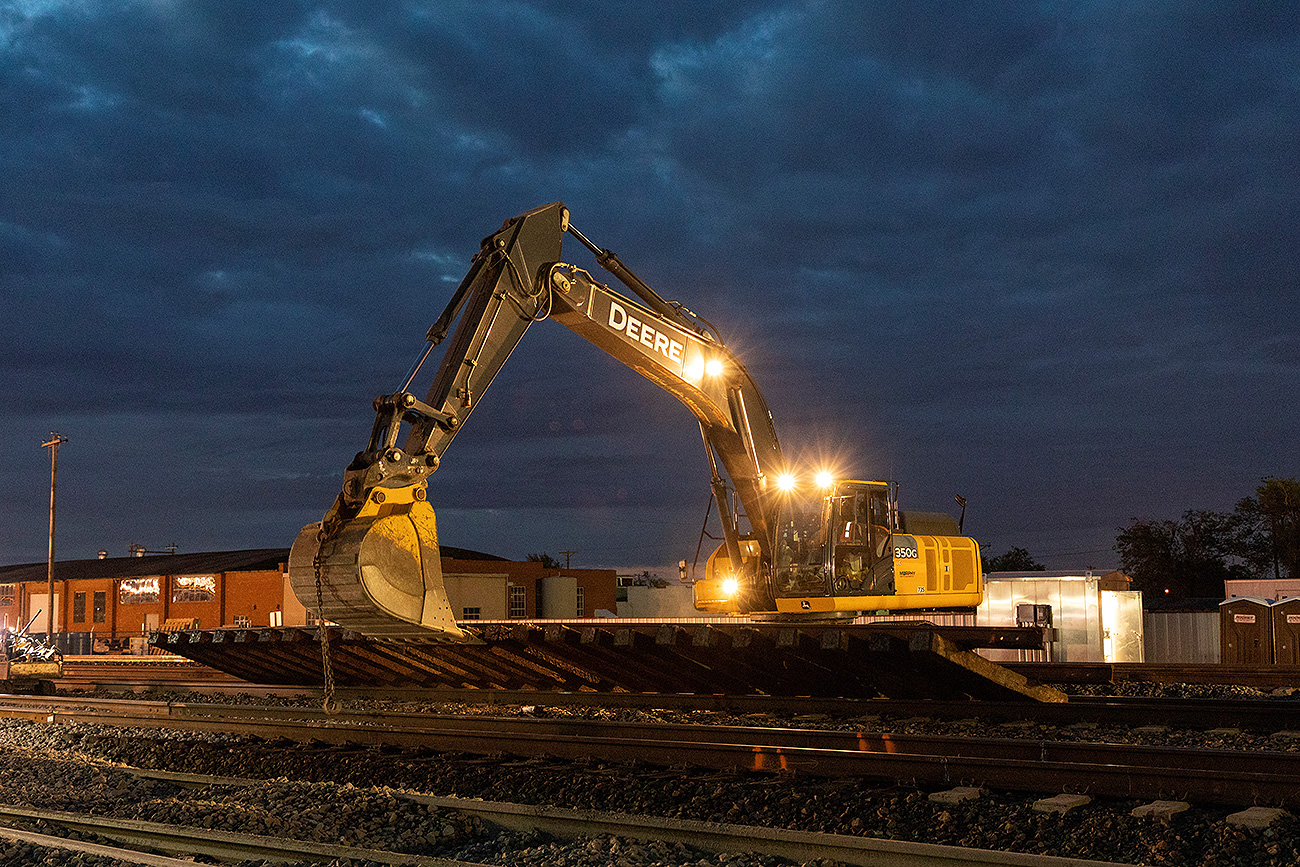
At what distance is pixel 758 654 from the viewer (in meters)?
12.9

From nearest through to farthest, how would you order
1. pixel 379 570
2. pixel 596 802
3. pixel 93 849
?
pixel 93 849, pixel 596 802, pixel 379 570

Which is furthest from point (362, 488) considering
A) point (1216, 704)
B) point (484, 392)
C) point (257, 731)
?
point (1216, 704)

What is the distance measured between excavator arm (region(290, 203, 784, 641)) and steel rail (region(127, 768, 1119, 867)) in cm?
180

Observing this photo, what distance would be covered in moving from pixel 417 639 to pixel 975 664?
559 centimetres

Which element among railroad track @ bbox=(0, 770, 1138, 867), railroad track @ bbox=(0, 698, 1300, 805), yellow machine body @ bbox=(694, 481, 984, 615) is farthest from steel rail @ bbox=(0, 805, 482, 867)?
yellow machine body @ bbox=(694, 481, 984, 615)

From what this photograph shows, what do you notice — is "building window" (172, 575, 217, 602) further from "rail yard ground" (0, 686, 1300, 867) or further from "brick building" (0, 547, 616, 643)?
"rail yard ground" (0, 686, 1300, 867)

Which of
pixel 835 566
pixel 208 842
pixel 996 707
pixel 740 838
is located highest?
pixel 835 566

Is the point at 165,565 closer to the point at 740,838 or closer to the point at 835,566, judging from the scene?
the point at 835,566

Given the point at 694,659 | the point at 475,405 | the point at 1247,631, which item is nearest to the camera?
the point at 475,405

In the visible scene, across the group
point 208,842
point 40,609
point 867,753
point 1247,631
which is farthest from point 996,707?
point 40,609

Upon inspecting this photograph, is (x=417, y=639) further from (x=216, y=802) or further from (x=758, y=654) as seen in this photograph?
(x=758, y=654)

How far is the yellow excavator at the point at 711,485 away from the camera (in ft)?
30.3

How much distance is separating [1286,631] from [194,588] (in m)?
43.8

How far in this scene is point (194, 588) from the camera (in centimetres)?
4984
